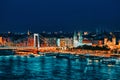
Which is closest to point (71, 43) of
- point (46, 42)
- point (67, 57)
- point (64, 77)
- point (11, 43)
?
point (46, 42)

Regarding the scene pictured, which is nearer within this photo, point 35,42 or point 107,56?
point 107,56

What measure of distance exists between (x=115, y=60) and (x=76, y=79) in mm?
13142

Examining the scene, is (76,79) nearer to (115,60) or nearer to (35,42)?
(115,60)

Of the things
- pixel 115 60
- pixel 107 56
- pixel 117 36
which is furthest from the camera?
pixel 117 36

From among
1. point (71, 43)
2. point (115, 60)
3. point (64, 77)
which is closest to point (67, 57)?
point (115, 60)

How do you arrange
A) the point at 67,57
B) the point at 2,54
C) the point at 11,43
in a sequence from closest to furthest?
the point at 67,57
the point at 2,54
the point at 11,43

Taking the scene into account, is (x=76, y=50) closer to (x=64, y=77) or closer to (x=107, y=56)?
(x=107, y=56)

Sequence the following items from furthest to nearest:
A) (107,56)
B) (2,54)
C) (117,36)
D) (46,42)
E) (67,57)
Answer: (117,36)
(46,42)
(2,54)
(67,57)
(107,56)

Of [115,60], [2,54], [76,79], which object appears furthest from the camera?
[2,54]

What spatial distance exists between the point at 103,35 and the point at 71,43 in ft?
17.5

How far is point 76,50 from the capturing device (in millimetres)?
43250

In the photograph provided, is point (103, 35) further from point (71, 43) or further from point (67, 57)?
point (67, 57)

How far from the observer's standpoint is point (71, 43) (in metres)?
51.6

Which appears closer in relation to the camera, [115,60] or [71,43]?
[115,60]
